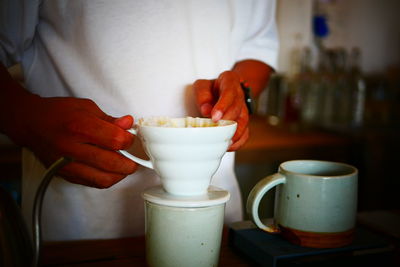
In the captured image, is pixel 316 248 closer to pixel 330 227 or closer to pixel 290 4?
pixel 330 227

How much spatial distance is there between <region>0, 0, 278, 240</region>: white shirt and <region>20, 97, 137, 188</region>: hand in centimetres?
20

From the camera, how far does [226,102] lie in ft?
2.29

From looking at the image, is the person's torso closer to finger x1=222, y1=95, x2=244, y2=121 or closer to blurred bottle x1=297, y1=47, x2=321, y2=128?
finger x1=222, y1=95, x2=244, y2=121

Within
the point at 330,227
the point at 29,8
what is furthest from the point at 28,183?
the point at 330,227

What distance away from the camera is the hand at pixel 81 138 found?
63cm

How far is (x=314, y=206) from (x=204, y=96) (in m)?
0.29

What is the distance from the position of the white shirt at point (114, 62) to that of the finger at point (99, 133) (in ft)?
0.84

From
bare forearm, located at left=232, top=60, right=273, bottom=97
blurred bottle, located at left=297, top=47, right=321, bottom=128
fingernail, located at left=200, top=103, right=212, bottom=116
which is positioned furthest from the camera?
blurred bottle, located at left=297, top=47, right=321, bottom=128

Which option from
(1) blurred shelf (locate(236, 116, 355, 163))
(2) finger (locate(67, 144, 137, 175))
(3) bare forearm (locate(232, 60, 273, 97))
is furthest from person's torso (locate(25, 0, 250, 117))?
(1) blurred shelf (locate(236, 116, 355, 163))

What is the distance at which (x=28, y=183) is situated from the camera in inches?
37.6

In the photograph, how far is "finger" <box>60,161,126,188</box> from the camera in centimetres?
68

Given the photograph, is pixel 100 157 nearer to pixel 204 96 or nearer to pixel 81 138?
pixel 81 138

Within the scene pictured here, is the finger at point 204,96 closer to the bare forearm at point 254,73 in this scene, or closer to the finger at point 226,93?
the finger at point 226,93

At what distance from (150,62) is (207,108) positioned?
189mm
